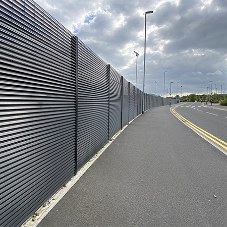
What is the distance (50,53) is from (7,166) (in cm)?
174

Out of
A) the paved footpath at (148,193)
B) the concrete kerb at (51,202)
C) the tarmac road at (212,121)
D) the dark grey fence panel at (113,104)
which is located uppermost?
the dark grey fence panel at (113,104)

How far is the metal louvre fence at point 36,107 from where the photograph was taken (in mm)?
2072

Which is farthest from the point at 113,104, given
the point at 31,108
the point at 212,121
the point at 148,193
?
the point at 212,121

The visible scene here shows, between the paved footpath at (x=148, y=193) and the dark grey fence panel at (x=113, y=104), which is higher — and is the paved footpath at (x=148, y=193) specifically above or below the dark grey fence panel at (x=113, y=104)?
below

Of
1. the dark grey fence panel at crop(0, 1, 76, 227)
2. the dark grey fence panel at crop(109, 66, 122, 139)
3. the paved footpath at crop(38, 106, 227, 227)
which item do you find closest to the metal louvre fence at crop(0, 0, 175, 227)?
the dark grey fence panel at crop(0, 1, 76, 227)

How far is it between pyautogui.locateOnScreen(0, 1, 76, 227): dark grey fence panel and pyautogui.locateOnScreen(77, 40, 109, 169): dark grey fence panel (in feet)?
2.22

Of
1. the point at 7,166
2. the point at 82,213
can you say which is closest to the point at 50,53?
the point at 7,166

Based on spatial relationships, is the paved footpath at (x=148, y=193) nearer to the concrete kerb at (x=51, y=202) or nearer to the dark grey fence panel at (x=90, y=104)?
the concrete kerb at (x=51, y=202)

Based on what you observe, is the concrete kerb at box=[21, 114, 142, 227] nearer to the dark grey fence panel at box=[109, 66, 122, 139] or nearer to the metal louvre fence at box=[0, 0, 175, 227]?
the metal louvre fence at box=[0, 0, 175, 227]

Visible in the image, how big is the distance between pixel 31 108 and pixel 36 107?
12 cm

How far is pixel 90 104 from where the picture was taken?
5031 mm

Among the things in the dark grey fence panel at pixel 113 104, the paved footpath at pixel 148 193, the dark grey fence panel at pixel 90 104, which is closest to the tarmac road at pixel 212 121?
the paved footpath at pixel 148 193

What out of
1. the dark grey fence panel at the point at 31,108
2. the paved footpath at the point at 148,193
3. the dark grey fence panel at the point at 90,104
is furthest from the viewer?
the dark grey fence panel at the point at 90,104

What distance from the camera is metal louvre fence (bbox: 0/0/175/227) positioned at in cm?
207
